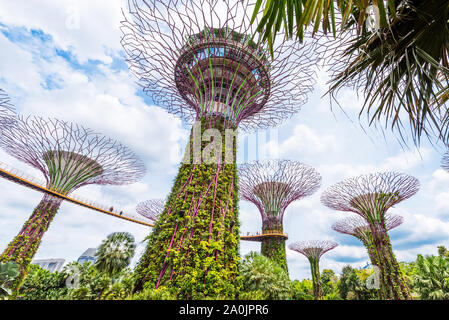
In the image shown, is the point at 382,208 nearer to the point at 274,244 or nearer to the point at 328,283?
the point at 274,244

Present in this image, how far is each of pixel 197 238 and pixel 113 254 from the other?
949 cm

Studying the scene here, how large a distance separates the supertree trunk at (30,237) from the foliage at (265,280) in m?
13.8

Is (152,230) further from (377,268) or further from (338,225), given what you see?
(338,225)

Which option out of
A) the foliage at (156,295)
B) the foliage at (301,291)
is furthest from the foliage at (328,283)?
the foliage at (156,295)

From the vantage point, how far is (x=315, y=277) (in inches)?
882

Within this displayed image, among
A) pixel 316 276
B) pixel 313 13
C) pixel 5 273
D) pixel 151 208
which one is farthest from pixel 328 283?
pixel 313 13

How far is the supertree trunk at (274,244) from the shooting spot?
15777 millimetres

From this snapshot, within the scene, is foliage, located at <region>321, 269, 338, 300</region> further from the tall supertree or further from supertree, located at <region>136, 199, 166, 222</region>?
supertree, located at <region>136, 199, 166, 222</region>

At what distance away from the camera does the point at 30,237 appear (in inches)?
529

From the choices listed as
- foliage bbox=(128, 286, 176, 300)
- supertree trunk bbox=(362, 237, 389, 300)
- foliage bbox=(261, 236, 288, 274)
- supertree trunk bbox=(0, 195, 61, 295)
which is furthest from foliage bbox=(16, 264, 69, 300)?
supertree trunk bbox=(362, 237, 389, 300)
